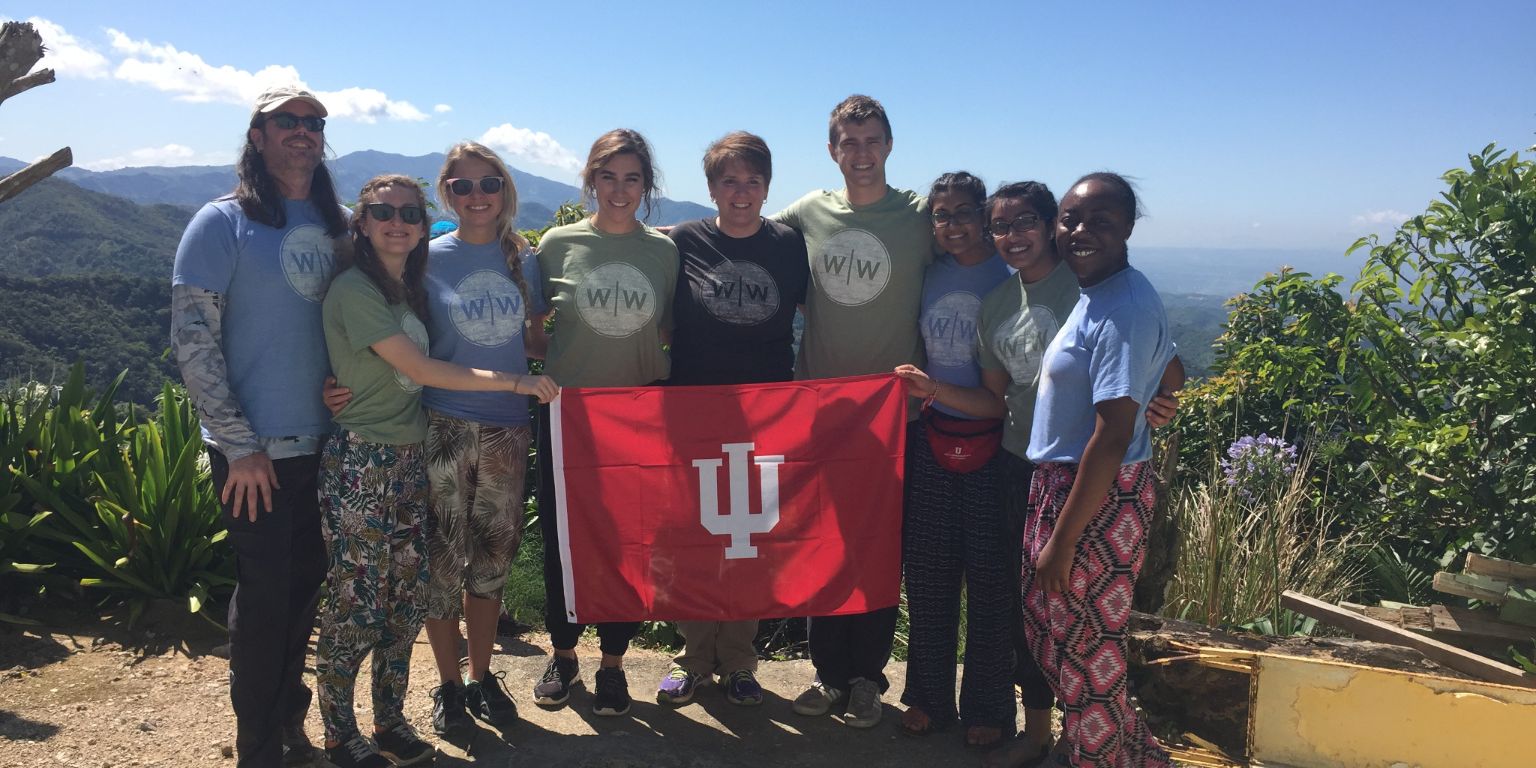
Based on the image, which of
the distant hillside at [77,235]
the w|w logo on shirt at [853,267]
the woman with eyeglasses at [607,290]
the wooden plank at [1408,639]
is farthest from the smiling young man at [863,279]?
the distant hillside at [77,235]

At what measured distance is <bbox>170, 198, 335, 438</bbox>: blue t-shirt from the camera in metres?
3.56

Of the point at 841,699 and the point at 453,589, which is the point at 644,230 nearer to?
the point at 453,589

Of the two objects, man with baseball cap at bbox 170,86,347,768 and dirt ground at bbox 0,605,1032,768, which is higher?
man with baseball cap at bbox 170,86,347,768

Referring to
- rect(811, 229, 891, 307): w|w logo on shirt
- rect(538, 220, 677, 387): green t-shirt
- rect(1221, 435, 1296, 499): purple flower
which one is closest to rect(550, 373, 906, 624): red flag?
rect(538, 220, 677, 387): green t-shirt

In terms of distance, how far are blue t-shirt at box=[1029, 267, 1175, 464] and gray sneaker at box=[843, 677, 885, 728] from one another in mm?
1633

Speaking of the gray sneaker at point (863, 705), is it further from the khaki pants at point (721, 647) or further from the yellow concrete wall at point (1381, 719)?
the yellow concrete wall at point (1381, 719)

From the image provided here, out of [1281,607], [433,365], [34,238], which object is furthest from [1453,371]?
[34,238]

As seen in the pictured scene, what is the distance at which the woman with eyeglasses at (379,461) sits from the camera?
12.2 ft

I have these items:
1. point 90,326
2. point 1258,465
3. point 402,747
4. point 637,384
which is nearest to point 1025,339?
point 637,384

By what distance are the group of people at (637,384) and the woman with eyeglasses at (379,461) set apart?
0.01 meters

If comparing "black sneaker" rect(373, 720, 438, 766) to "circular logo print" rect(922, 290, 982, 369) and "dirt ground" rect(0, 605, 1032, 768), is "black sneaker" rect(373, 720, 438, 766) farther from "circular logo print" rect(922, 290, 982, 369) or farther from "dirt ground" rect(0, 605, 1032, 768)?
"circular logo print" rect(922, 290, 982, 369)

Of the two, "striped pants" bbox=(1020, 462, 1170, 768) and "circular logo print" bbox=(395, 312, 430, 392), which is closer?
"striped pants" bbox=(1020, 462, 1170, 768)

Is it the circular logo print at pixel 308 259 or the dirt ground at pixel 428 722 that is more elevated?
the circular logo print at pixel 308 259

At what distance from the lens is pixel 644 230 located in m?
4.34
